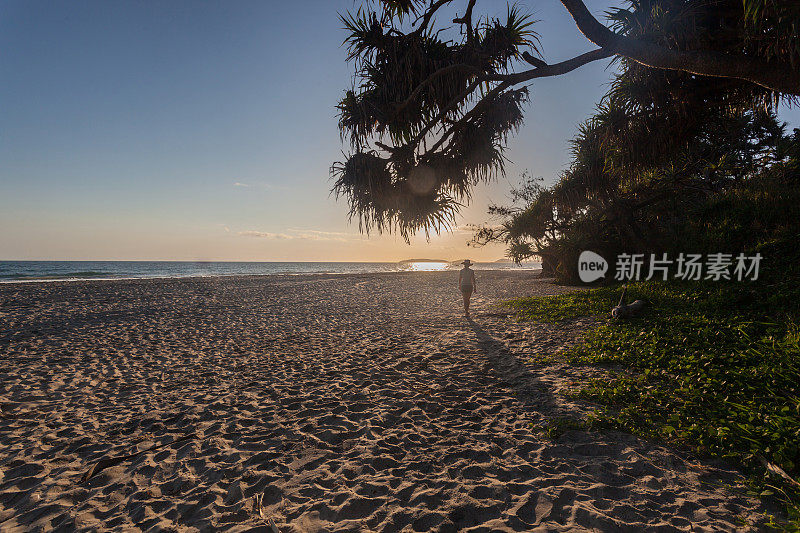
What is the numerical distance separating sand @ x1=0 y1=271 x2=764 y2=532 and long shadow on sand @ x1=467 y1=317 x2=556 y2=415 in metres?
0.04

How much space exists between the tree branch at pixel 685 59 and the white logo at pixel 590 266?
608 inches

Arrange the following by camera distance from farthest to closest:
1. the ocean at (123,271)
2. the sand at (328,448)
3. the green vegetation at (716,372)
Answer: the ocean at (123,271)
the green vegetation at (716,372)
the sand at (328,448)

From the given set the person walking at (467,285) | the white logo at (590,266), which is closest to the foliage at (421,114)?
the person walking at (467,285)

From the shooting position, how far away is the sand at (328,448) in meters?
2.77

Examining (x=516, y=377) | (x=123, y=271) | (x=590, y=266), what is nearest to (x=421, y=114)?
(x=516, y=377)

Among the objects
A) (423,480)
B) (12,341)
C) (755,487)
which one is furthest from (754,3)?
(12,341)

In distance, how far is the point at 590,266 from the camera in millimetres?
19469

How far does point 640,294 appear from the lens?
10.2 m

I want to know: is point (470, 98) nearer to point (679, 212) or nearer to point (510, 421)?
point (510, 421)

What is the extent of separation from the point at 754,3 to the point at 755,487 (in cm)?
527

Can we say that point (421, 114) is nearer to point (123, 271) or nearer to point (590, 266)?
point (590, 266)

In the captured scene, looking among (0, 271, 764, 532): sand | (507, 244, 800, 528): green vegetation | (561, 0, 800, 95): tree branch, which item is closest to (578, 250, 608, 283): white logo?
(507, 244, 800, 528): green vegetation

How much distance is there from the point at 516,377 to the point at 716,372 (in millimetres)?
2820

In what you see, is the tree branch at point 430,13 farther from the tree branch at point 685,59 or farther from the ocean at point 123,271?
the ocean at point 123,271
